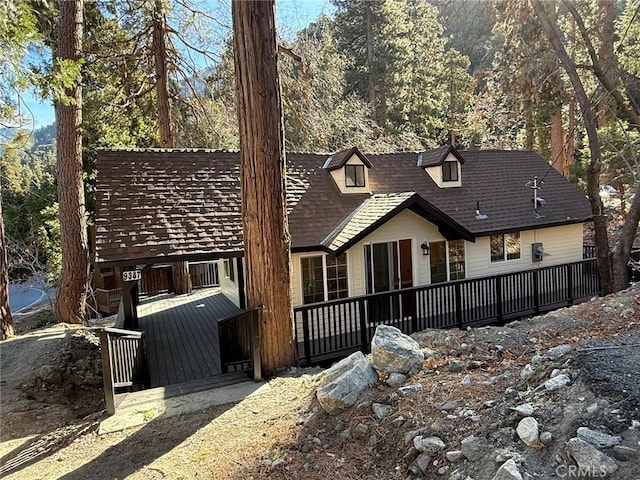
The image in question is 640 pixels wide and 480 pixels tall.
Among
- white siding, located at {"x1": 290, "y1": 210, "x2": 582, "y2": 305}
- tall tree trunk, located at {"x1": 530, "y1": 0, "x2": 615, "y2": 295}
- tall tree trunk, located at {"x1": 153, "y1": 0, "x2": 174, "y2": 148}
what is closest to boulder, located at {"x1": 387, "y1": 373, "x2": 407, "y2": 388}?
white siding, located at {"x1": 290, "y1": 210, "x2": 582, "y2": 305}

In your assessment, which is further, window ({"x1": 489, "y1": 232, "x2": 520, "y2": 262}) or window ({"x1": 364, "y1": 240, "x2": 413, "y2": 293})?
window ({"x1": 489, "y1": 232, "x2": 520, "y2": 262})

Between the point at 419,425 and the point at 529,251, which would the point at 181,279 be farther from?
the point at 419,425

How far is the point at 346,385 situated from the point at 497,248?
29.5 ft

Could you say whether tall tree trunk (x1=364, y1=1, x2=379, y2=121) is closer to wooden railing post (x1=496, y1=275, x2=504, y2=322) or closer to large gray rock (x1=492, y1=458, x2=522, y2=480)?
wooden railing post (x1=496, y1=275, x2=504, y2=322)

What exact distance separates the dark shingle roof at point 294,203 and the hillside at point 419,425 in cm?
347

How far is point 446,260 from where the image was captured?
1095 cm

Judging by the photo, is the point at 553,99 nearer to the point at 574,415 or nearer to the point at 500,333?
the point at 500,333

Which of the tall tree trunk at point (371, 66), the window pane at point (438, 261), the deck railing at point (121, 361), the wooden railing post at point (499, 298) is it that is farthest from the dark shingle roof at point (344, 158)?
the tall tree trunk at point (371, 66)

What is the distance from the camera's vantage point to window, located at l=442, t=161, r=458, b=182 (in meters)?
12.9

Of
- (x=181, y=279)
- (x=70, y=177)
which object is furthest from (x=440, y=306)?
(x=70, y=177)

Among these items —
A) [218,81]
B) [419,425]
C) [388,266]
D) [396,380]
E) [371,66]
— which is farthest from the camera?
[371,66]

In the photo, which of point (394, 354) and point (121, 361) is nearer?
point (394, 354)

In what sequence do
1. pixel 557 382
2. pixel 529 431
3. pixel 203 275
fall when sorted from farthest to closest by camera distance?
pixel 203 275 → pixel 557 382 → pixel 529 431

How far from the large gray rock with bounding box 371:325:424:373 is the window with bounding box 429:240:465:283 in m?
6.21
